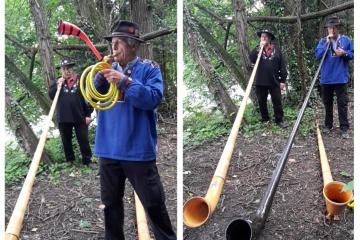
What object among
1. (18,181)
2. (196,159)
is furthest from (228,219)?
(18,181)

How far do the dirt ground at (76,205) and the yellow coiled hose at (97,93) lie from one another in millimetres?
628

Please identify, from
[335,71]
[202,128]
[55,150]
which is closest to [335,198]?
[202,128]

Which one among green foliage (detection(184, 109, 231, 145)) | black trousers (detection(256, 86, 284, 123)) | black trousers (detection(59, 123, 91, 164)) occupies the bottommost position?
black trousers (detection(59, 123, 91, 164))

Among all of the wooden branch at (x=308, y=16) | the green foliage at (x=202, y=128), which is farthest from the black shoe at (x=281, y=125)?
the wooden branch at (x=308, y=16)

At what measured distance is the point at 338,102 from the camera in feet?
11.6

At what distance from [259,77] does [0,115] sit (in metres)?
3.03

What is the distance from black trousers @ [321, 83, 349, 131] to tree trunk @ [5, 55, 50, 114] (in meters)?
2.86

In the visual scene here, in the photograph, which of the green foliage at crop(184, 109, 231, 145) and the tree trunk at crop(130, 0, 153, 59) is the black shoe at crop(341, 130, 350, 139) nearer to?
the green foliage at crop(184, 109, 231, 145)

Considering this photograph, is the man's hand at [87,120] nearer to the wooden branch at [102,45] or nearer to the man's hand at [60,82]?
the man's hand at [60,82]

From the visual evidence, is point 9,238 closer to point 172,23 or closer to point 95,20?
point 172,23

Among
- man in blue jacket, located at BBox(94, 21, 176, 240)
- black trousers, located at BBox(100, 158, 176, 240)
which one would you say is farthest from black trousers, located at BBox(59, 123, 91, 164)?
man in blue jacket, located at BBox(94, 21, 176, 240)

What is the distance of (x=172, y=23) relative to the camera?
2.59 metres

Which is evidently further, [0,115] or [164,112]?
[164,112]

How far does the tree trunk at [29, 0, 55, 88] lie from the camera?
322 centimetres
